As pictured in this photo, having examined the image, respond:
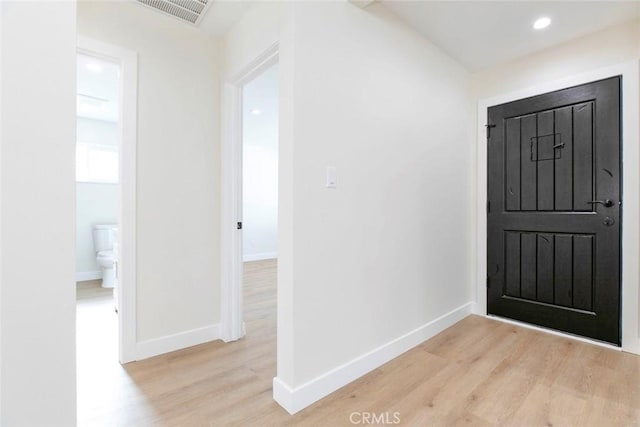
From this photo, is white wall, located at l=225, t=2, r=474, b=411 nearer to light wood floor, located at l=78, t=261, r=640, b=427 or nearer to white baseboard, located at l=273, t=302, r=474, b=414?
white baseboard, located at l=273, t=302, r=474, b=414

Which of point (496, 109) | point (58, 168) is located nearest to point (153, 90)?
point (58, 168)

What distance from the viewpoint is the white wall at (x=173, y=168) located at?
6.75 ft

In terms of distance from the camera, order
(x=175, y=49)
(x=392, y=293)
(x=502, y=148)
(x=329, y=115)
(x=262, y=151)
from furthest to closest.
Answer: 1. (x=262, y=151)
2. (x=502, y=148)
3. (x=175, y=49)
4. (x=392, y=293)
5. (x=329, y=115)

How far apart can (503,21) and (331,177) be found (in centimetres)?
182

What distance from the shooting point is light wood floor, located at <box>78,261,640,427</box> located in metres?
1.45

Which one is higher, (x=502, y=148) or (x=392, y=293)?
(x=502, y=148)

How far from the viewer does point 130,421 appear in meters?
1.41

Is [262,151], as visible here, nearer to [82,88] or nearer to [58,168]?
[82,88]

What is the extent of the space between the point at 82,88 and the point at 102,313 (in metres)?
2.60

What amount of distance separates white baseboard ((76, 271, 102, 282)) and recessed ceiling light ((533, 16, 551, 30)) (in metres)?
5.99

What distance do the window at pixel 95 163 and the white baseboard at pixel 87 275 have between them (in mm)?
Answer: 1390

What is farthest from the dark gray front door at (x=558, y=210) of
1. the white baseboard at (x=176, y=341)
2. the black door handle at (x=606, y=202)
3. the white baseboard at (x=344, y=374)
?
the white baseboard at (x=176, y=341)

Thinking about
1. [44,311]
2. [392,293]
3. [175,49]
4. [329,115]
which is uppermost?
[175,49]

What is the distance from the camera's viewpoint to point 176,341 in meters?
2.19
